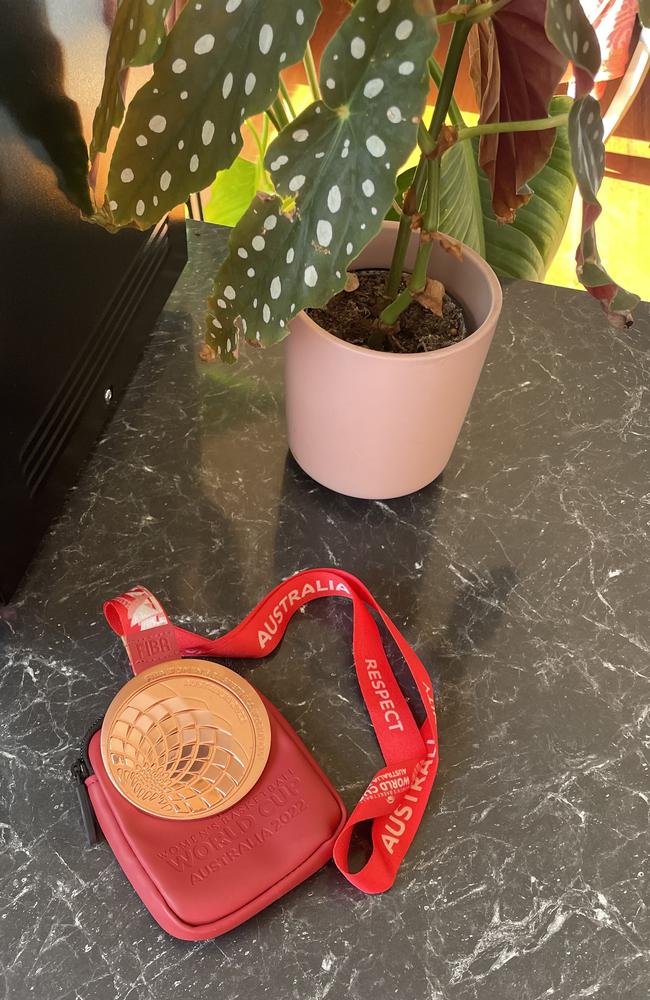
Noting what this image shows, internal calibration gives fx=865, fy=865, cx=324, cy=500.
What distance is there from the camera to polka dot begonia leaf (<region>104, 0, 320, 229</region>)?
0.49 metres

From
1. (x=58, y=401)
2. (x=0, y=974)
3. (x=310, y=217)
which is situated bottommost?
(x=0, y=974)

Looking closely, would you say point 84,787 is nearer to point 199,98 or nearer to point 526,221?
point 199,98

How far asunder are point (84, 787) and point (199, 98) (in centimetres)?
45

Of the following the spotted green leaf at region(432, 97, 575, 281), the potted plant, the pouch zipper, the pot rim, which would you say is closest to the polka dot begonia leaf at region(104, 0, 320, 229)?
the potted plant

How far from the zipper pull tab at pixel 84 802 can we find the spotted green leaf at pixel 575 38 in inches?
20.4

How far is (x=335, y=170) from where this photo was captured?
500mm

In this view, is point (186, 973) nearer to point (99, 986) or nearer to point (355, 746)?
point (99, 986)

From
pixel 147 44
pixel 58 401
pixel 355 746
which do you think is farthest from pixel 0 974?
pixel 147 44

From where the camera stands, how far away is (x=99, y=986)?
1.70 feet

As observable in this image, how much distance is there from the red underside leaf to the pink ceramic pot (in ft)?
0.24

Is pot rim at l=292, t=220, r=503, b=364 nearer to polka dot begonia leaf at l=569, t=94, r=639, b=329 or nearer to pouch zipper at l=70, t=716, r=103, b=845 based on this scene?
polka dot begonia leaf at l=569, t=94, r=639, b=329

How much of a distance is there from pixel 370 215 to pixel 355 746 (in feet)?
1.22

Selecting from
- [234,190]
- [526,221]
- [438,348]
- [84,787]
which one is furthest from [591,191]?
[234,190]

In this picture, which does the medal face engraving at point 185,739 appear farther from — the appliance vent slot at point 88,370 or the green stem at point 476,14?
the green stem at point 476,14
